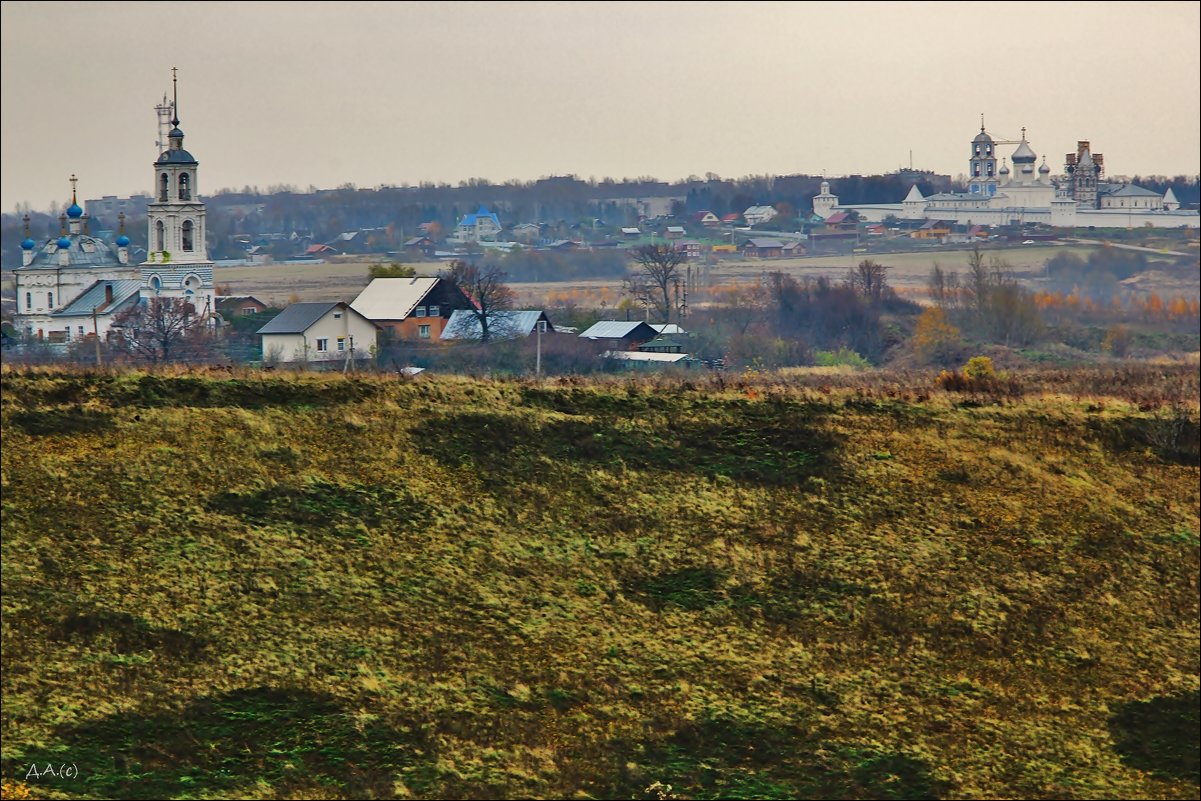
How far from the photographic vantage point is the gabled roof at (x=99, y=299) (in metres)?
44.7

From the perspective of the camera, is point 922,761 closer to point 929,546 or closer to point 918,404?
point 929,546

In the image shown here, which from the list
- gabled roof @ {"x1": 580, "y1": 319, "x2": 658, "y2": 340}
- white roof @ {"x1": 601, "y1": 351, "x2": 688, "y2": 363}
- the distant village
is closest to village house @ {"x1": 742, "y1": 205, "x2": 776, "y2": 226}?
the distant village

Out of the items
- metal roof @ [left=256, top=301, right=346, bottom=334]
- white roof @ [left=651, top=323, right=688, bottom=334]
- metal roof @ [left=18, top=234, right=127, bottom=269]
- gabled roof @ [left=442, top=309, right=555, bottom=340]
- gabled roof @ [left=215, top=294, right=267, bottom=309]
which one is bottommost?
white roof @ [left=651, top=323, right=688, bottom=334]

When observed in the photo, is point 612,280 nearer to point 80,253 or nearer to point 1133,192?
point 80,253

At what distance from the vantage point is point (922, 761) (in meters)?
15.1

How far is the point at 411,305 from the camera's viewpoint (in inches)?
1503

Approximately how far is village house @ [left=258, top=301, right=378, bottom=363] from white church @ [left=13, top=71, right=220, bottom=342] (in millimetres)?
4191

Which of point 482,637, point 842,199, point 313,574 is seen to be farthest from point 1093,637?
point 842,199

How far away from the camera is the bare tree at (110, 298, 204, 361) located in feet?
122

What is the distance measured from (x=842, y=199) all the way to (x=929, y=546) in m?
35.1

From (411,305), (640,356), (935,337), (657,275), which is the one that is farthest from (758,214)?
(411,305)

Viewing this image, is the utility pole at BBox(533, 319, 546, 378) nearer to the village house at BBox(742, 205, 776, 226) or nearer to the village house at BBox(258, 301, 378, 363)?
the village house at BBox(258, 301, 378, 363)

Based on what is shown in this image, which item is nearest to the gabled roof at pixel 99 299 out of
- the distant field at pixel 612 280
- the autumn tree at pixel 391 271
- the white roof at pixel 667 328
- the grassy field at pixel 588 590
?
the distant field at pixel 612 280

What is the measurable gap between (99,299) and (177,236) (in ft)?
18.9
